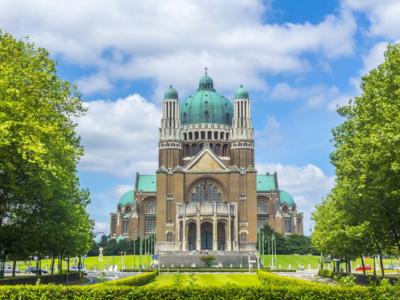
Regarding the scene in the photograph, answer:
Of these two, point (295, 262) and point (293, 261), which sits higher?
point (293, 261)

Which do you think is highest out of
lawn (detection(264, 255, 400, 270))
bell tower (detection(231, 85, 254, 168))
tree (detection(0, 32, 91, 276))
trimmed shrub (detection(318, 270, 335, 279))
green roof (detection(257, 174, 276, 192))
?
bell tower (detection(231, 85, 254, 168))

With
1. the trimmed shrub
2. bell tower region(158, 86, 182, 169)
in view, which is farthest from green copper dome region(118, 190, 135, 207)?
the trimmed shrub

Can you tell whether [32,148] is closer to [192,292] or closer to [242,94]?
[192,292]

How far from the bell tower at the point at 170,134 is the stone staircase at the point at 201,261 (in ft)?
74.6

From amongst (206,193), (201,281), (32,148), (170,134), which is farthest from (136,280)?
(170,134)

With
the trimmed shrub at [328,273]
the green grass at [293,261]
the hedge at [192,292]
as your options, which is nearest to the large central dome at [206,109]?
the green grass at [293,261]

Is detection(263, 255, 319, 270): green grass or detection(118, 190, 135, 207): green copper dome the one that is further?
detection(118, 190, 135, 207): green copper dome

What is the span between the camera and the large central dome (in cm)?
12225

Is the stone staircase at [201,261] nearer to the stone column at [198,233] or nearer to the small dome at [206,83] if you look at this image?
the stone column at [198,233]

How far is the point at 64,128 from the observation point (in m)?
36.4

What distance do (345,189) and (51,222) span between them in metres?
21.2

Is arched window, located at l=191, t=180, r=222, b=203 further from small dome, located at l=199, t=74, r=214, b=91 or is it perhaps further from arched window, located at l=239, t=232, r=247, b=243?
small dome, located at l=199, t=74, r=214, b=91

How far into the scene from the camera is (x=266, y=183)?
14162cm

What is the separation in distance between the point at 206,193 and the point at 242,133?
14625mm
